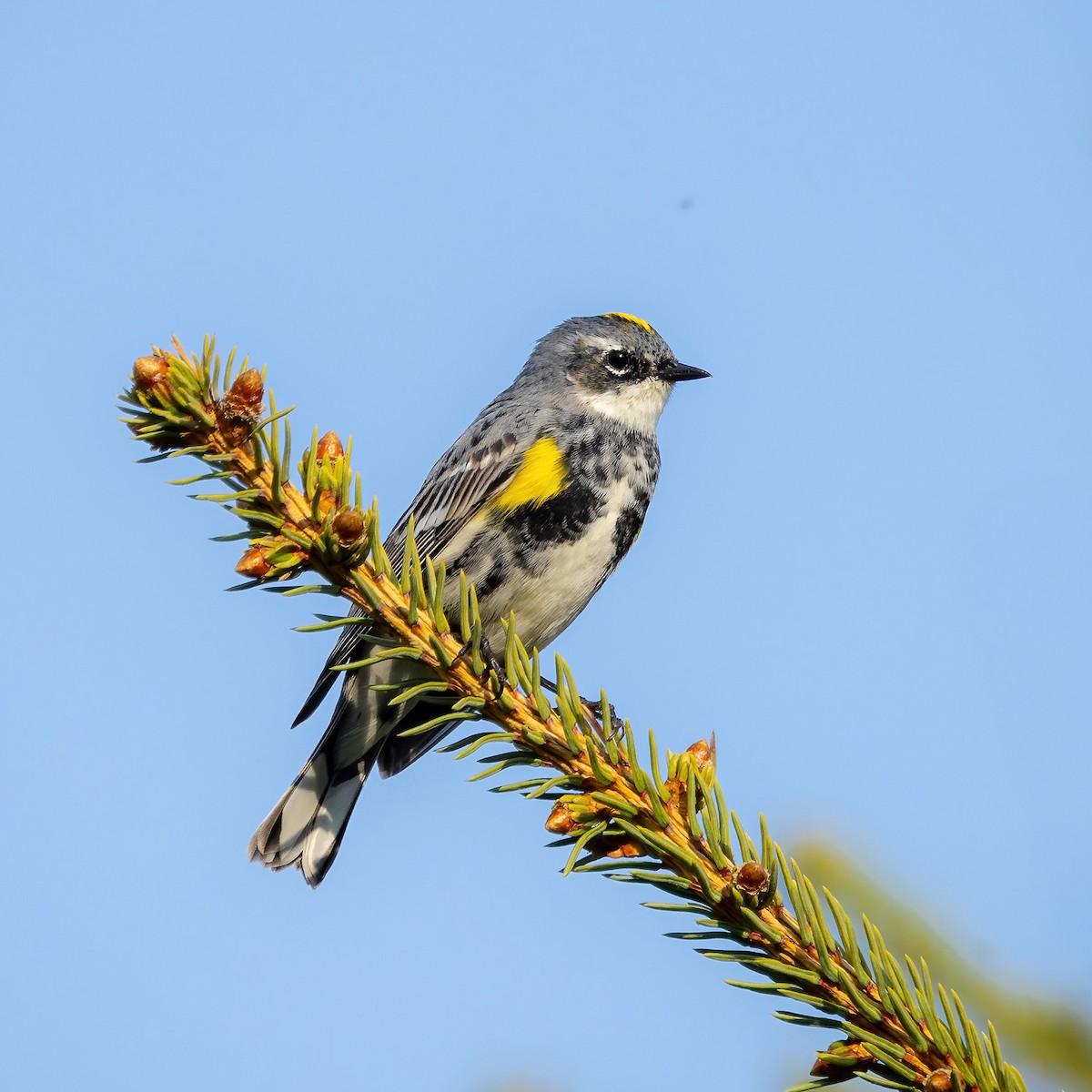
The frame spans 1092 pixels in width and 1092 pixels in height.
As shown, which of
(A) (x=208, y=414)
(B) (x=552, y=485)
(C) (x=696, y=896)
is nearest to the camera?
(C) (x=696, y=896)

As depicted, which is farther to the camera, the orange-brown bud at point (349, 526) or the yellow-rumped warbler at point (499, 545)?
the yellow-rumped warbler at point (499, 545)

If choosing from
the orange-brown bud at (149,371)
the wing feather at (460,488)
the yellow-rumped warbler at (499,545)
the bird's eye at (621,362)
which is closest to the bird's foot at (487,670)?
the orange-brown bud at (149,371)

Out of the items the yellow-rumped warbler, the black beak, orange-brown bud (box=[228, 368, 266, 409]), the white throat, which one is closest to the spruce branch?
orange-brown bud (box=[228, 368, 266, 409])

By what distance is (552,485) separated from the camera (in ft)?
16.4

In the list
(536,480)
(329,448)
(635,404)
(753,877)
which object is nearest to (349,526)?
(329,448)

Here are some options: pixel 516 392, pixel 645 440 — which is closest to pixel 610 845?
pixel 645 440

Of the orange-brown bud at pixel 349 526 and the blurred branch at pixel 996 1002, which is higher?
the orange-brown bud at pixel 349 526

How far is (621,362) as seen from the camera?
610 centimetres

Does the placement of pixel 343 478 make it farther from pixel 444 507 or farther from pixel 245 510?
pixel 444 507

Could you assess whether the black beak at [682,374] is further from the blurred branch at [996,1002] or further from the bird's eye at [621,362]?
the blurred branch at [996,1002]

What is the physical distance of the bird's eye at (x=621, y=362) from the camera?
238 inches

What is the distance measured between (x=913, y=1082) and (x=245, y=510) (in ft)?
5.83

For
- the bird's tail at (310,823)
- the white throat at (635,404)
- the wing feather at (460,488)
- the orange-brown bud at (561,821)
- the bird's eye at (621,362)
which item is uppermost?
the bird's eye at (621,362)

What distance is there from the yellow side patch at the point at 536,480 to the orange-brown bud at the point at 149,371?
2.54 metres
